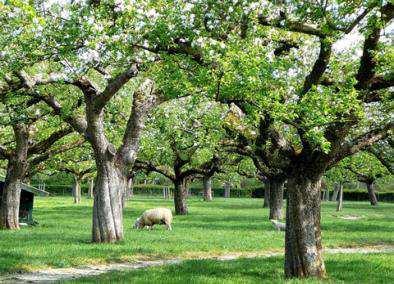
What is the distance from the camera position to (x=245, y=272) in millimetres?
17750

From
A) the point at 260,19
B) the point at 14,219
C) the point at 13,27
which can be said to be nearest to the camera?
the point at 260,19

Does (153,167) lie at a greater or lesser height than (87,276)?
greater

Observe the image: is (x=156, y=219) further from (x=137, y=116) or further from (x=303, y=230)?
(x=303, y=230)

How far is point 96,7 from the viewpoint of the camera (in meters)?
17.2

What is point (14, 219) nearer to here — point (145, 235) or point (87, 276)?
point (145, 235)

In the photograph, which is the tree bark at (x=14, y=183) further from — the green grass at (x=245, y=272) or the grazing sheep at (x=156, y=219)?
the green grass at (x=245, y=272)

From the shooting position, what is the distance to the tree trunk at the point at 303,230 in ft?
53.9

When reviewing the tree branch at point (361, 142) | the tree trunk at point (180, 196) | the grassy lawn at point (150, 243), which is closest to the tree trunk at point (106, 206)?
the grassy lawn at point (150, 243)

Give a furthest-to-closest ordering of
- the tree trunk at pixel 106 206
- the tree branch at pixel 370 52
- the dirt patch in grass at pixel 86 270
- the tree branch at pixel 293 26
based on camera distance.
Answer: the tree trunk at pixel 106 206
the dirt patch in grass at pixel 86 270
the tree branch at pixel 293 26
the tree branch at pixel 370 52

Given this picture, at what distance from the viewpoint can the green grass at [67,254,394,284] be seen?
1602cm

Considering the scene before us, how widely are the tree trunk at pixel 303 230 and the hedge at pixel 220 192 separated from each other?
93918mm

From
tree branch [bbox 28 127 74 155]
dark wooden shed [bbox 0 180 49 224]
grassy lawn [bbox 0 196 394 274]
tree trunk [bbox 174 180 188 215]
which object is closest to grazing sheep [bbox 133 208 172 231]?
grassy lawn [bbox 0 196 394 274]

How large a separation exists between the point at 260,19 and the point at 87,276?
8808 millimetres

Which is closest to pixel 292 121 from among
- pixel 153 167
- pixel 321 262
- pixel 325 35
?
pixel 325 35
